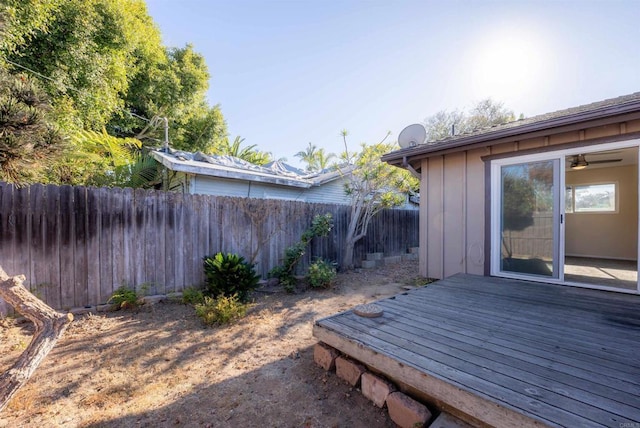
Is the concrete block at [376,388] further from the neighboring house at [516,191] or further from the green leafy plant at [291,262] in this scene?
the neighboring house at [516,191]

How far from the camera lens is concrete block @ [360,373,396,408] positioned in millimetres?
1961

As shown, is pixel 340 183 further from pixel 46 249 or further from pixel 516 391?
pixel 516 391

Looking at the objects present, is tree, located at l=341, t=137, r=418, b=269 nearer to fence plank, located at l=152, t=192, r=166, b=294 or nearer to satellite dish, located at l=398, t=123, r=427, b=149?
satellite dish, located at l=398, t=123, r=427, b=149

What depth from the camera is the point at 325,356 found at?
2479 mm

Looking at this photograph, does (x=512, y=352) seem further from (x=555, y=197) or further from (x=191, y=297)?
(x=191, y=297)

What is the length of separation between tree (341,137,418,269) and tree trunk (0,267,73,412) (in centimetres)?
575

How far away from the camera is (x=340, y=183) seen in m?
10.3

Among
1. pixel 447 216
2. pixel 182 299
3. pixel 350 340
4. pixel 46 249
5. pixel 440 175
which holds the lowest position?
pixel 182 299

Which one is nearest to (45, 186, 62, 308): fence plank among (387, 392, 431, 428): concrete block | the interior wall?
(387, 392, 431, 428): concrete block

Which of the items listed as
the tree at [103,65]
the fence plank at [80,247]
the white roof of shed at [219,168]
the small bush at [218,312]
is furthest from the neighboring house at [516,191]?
the tree at [103,65]

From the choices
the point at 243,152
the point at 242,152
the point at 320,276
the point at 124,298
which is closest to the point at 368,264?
the point at 320,276

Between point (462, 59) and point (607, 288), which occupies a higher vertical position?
point (462, 59)

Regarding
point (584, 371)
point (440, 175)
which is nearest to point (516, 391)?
point (584, 371)

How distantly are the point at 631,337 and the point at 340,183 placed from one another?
8.62 metres
